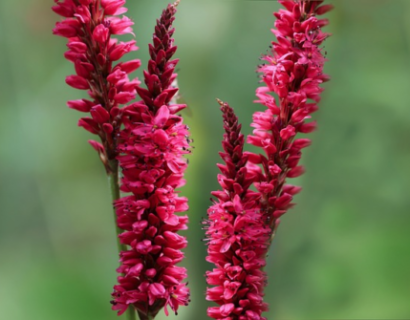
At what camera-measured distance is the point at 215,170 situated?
1542 millimetres

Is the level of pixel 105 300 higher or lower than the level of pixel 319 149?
lower

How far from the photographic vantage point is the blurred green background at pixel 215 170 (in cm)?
138

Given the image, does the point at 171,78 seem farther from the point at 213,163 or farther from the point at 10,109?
the point at 10,109

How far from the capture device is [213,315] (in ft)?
1.97

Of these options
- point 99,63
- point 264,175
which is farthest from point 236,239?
point 99,63

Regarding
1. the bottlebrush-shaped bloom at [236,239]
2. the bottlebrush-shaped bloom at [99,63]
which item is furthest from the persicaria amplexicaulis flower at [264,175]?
the bottlebrush-shaped bloom at [99,63]

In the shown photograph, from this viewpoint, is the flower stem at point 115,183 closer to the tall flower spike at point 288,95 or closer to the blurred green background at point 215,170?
the tall flower spike at point 288,95

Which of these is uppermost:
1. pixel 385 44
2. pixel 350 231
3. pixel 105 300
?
pixel 385 44

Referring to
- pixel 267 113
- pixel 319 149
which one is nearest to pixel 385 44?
pixel 319 149

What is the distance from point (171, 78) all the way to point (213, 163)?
956 millimetres

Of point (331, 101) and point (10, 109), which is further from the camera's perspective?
point (10, 109)

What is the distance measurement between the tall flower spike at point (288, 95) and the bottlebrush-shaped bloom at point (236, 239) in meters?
0.03

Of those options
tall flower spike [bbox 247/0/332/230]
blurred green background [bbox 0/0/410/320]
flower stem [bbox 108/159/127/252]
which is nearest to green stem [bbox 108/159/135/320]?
flower stem [bbox 108/159/127/252]

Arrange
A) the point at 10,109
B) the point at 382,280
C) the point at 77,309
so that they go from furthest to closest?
the point at 10,109
the point at 77,309
the point at 382,280
